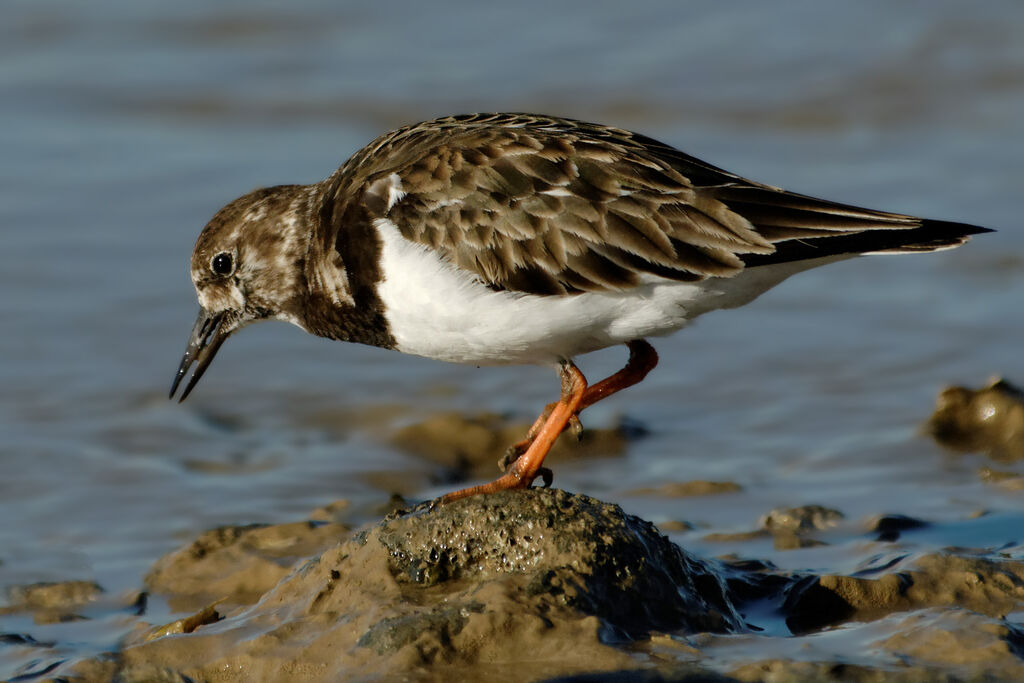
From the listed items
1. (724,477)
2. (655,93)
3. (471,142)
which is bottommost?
(724,477)

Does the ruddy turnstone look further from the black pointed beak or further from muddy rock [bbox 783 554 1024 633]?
muddy rock [bbox 783 554 1024 633]

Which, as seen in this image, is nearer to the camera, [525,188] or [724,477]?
[525,188]

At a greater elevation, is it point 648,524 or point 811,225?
point 811,225

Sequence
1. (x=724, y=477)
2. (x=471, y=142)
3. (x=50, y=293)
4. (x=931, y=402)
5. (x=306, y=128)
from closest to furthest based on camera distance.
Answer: (x=471, y=142), (x=724, y=477), (x=931, y=402), (x=50, y=293), (x=306, y=128)

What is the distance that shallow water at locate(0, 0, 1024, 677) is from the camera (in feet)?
19.8

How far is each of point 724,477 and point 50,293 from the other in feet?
14.1

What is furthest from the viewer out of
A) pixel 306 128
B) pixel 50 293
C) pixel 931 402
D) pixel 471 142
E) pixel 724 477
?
pixel 306 128

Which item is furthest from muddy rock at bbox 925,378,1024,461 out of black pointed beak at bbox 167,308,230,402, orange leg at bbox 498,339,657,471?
black pointed beak at bbox 167,308,230,402

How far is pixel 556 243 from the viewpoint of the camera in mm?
4539

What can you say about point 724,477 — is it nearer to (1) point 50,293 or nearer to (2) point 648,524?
(2) point 648,524

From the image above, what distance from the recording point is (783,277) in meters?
4.62

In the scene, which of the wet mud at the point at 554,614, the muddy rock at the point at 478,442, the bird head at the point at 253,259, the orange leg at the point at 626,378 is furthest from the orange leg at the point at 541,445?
the muddy rock at the point at 478,442

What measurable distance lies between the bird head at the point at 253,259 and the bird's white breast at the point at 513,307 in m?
0.62

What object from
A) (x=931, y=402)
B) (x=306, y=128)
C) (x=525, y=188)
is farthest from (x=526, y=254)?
(x=306, y=128)
